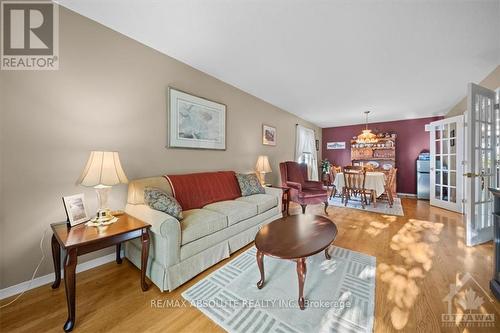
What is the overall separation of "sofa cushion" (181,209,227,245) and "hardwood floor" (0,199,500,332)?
390 mm

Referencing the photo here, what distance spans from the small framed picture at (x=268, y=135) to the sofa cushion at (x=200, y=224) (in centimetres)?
250

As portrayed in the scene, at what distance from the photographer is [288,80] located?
122 inches

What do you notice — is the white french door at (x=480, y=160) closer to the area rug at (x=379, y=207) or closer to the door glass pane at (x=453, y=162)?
the area rug at (x=379, y=207)

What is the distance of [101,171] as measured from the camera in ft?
4.93

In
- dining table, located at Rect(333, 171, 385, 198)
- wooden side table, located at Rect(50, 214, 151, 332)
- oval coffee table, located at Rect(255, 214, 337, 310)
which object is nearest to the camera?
wooden side table, located at Rect(50, 214, 151, 332)

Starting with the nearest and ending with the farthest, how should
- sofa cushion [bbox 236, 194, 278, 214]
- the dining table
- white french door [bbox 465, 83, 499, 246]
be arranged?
1. white french door [bbox 465, 83, 499, 246]
2. sofa cushion [bbox 236, 194, 278, 214]
3. the dining table

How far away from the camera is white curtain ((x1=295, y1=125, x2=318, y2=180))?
5.46 metres

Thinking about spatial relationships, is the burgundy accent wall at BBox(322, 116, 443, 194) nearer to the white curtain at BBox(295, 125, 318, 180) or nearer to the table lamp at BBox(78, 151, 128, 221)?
the white curtain at BBox(295, 125, 318, 180)

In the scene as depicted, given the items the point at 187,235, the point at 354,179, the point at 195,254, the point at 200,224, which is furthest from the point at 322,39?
the point at 354,179

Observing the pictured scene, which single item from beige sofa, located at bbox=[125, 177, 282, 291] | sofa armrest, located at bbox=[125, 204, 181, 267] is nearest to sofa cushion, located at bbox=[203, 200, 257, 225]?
beige sofa, located at bbox=[125, 177, 282, 291]

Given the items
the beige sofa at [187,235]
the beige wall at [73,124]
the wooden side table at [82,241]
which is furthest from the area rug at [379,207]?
the wooden side table at [82,241]

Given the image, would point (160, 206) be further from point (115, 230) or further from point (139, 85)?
point (139, 85)

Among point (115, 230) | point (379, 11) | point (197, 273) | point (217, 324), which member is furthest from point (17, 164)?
point (379, 11)

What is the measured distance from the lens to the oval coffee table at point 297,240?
1.33 metres
